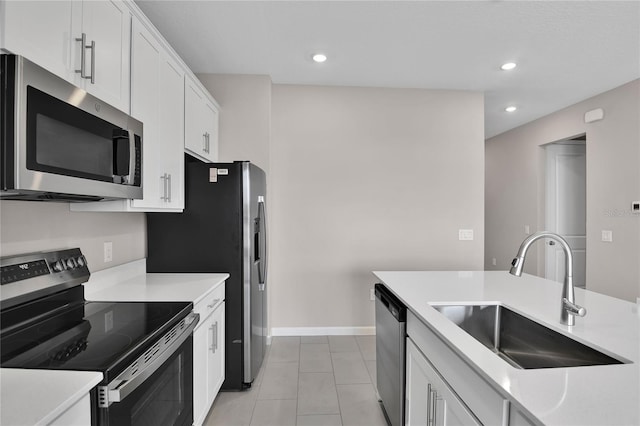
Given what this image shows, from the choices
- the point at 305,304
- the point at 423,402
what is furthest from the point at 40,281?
the point at 305,304

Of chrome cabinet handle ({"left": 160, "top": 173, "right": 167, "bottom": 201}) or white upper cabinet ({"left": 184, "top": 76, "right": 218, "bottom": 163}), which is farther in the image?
white upper cabinet ({"left": 184, "top": 76, "right": 218, "bottom": 163})

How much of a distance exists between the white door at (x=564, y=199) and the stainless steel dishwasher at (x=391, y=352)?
396cm

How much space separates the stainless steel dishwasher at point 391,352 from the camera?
184cm

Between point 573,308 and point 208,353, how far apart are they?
1918 millimetres

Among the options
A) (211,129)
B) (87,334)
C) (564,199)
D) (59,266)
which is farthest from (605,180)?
(59,266)

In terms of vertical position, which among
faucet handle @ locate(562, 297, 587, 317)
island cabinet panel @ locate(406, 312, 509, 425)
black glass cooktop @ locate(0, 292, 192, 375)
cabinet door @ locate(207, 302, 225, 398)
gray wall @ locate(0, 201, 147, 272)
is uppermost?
gray wall @ locate(0, 201, 147, 272)

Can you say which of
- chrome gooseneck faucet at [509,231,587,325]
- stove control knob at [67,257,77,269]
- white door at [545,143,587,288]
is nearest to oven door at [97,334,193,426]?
stove control knob at [67,257,77,269]

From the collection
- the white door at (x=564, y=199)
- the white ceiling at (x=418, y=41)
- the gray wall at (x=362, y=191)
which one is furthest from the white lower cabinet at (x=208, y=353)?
the white door at (x=564, y=199)

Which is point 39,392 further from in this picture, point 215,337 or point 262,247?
point 262,247

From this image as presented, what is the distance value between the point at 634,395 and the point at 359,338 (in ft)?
10.0

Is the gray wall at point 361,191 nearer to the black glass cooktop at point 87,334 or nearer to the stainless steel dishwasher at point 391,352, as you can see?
the stainless steel dishwasher at point 391,352

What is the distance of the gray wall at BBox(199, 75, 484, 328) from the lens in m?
3.80

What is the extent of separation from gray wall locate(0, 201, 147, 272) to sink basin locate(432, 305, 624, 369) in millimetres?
1893

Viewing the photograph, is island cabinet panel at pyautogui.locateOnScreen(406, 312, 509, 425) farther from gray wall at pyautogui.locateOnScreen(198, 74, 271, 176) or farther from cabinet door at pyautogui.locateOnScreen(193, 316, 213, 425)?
gray wall at pyautogui.locateOnScreen(198, 74, 271, 176)
